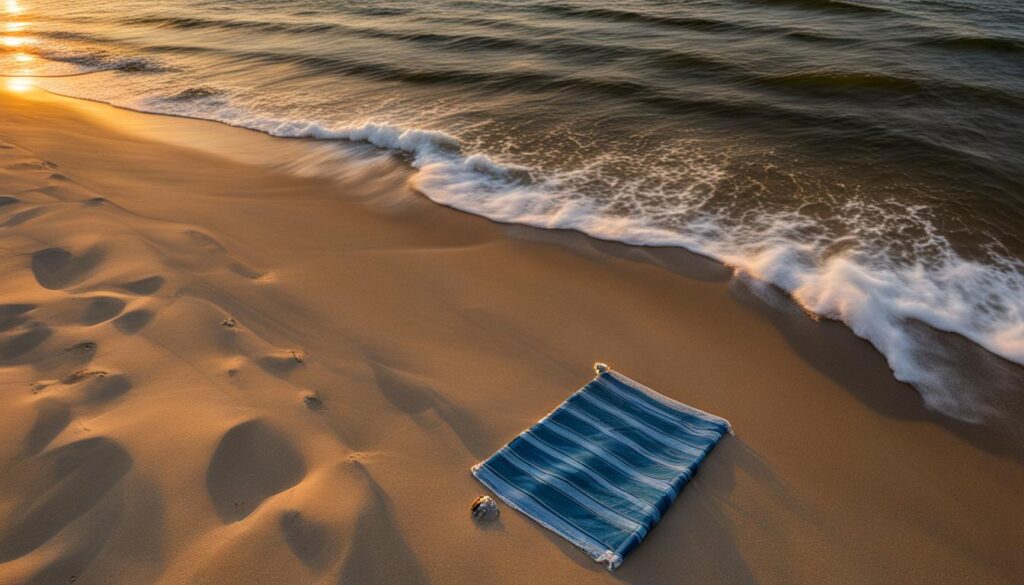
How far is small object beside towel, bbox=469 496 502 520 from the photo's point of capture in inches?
130

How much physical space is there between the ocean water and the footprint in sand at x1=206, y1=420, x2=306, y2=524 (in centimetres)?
399

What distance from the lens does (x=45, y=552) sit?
111 inches

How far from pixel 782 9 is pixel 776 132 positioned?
836 cm

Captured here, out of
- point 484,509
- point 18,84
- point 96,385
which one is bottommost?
point 484,509

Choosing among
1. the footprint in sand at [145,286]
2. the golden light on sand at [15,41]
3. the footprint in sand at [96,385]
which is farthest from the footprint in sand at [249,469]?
the golden light on sand at [15,41]

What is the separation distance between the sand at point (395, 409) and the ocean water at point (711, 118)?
2.11 ft

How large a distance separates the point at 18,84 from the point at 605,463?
15.3 meters

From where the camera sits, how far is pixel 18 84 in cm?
1277

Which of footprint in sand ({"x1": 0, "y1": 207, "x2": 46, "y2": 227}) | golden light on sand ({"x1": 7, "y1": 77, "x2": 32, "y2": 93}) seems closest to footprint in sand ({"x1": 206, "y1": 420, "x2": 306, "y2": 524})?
footprint in sand ({"x1": 0, "y1": 207, "x2": 46, "y2": 227})

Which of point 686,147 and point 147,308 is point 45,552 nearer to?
point 147,308

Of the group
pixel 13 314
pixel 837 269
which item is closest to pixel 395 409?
pixel 13 314

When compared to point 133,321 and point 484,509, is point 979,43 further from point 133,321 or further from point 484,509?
point 133,321

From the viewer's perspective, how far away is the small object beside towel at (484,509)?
331cm

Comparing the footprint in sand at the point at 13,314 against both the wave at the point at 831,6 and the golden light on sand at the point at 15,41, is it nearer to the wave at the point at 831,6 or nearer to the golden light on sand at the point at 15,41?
the wave at the point at 831,6
